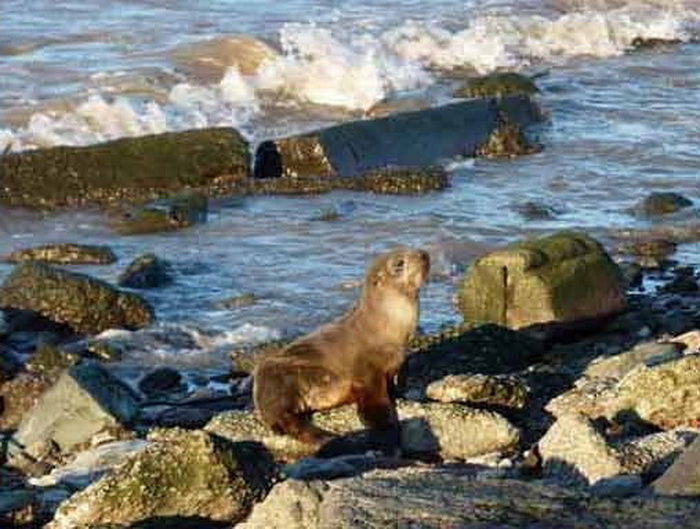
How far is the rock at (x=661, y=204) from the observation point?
43.8ft

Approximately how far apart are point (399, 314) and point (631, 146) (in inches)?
340

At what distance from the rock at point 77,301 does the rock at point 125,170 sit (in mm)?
3323

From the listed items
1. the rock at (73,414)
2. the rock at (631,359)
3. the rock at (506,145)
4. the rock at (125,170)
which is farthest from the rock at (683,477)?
the rock at (506,145)

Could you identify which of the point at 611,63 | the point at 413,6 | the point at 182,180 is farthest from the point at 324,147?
the point at 413,6

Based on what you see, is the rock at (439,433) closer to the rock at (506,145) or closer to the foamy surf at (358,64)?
the rock at (506,145)

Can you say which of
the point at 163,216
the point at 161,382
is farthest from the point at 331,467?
the point at 163,216

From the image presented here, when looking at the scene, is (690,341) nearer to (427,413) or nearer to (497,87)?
(427,413)

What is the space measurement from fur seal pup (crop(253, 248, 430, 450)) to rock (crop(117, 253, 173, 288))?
365 cm

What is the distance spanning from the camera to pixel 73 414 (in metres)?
8.01

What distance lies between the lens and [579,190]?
47.0 feet

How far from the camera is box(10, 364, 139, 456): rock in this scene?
795cm

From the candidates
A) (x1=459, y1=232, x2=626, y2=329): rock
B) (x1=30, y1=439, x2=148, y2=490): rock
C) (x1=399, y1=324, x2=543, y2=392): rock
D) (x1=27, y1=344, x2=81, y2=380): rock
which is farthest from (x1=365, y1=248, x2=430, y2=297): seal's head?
(x1=459, y1=232, x2=626, y2=329): rock

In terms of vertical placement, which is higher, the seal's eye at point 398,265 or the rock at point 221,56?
the seal's eye at point 398,265

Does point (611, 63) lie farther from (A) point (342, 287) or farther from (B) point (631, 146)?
(A) point (342, 287)
